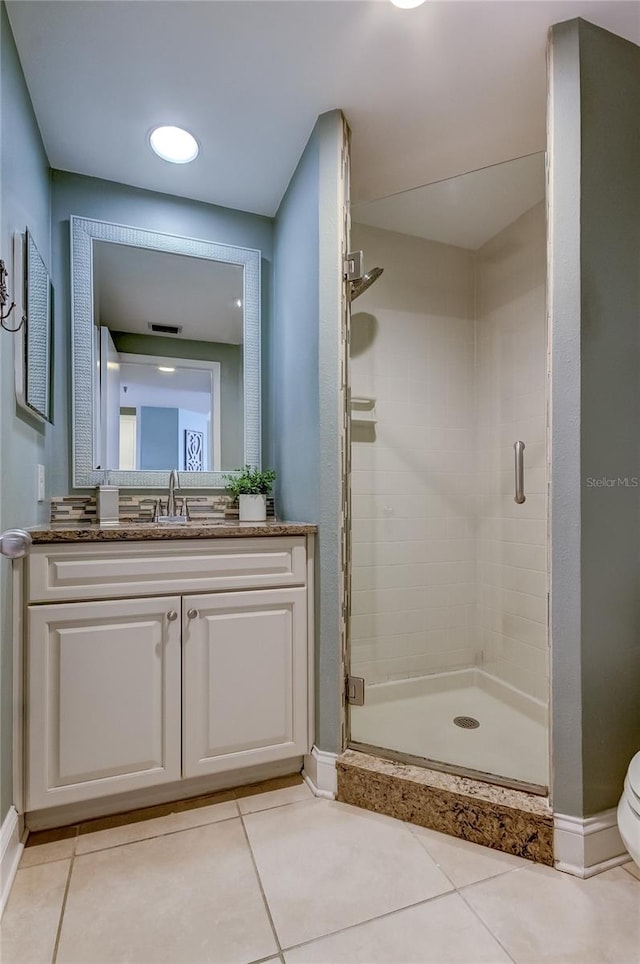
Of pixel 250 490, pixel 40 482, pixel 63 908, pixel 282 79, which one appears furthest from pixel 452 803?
pixel 282 79

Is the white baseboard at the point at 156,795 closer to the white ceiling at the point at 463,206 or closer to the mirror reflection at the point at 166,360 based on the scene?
the mirror reflection at the point at 166,360

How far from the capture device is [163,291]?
6.79 ft

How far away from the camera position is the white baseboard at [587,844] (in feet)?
4.04

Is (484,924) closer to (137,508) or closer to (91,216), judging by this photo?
(137,508)

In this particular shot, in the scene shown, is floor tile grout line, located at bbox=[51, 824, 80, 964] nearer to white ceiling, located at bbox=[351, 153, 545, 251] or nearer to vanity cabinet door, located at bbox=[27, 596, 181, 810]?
vanity cabinet door, located at bbox=[27, 596, 181, 810]

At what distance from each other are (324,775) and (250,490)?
1131mm

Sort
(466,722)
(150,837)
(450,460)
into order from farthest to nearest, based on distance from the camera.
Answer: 1. (450,460)
2. (466,722)
3. (150,837)

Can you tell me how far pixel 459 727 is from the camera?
1851 millimetres

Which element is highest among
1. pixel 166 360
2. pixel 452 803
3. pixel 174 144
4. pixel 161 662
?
pixel 174 144

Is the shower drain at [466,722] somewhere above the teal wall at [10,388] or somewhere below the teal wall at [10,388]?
below

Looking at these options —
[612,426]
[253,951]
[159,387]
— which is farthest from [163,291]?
[253,951]

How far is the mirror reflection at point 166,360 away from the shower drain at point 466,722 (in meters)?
1.48

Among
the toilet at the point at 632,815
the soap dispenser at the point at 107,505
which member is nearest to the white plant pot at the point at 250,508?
the soap dispenser at the point at 107,505

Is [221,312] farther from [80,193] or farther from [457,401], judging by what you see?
[457,401]
